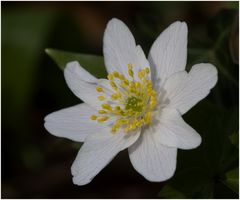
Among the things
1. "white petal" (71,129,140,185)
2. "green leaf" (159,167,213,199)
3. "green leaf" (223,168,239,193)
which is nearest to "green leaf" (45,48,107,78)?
"white petal" (71,129,140,185)

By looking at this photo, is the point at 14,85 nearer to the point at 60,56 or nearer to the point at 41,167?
the point at 41,167

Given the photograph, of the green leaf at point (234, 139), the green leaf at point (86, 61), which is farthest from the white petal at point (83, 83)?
the green leaf at point (234, 139)

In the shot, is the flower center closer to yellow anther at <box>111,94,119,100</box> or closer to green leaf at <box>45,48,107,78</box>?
yellow anther at <box>111,94,119,100</box>

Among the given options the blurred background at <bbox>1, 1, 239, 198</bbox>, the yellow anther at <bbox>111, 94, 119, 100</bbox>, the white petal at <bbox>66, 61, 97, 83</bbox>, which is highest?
the white petal at <bbox>66, 61, 97, 83</bbox>

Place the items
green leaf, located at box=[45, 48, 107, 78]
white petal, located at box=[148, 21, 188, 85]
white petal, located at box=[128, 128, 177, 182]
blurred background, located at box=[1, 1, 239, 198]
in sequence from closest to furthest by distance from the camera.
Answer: white petal, located at box=[128, 128, 177, 182]
white petal, located at box=[148, 21, 188, 85]
green leaf, located at box=[45, 48, 107, 78]
blurred background, located at box=[1, 1, 239, 198]

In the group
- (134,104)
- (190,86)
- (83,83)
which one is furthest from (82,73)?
(190,86)

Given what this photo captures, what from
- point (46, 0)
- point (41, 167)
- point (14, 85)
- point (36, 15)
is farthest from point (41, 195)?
point (46, 0)
